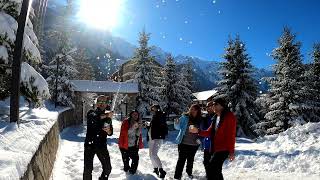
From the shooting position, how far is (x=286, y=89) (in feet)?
108

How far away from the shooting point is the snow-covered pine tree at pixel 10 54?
37.9 feet

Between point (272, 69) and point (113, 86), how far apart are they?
22.5 m

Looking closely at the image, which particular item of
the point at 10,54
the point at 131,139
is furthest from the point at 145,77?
the point at 131,139

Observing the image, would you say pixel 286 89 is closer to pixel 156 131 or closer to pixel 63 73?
pixel 63 73

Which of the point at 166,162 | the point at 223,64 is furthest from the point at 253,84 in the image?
the point at 166,162

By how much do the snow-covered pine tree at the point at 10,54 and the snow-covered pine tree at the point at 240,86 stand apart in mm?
25482

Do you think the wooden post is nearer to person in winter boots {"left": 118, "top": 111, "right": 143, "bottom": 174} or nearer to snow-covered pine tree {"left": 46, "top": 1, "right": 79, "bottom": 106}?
person in winter boots {"left": 118, "top": 111, "right": 143, "bottom": 174}

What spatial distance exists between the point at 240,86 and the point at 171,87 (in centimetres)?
825

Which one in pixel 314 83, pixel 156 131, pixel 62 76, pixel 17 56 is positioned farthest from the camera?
pixel 62 76

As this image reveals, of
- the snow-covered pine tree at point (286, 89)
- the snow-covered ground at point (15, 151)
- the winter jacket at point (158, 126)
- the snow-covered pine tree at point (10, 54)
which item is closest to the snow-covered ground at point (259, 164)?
the winter jacket at point (158, 126)

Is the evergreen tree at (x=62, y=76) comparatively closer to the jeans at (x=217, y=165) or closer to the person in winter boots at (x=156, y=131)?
the person in winter boots at (x=156, y=131)

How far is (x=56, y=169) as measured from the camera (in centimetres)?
1079

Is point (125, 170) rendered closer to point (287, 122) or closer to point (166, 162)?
point (166, 162)

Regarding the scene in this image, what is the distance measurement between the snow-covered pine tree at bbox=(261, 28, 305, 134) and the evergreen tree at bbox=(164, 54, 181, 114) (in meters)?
11.3
